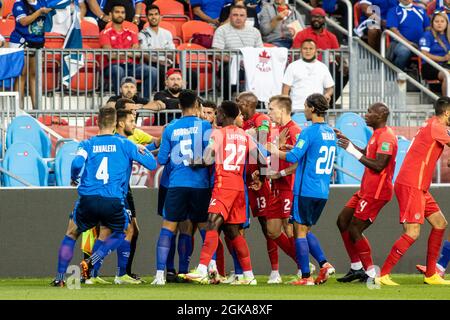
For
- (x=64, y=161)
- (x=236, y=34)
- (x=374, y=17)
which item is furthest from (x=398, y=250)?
(x=374, y=17)

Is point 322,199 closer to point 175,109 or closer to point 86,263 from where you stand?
point 86,263

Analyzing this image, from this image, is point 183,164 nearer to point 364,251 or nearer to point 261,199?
point 261,199

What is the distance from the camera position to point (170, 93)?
20.3m

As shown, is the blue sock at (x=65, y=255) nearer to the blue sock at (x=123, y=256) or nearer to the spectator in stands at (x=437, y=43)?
the blue sock at (x=123, y=256)

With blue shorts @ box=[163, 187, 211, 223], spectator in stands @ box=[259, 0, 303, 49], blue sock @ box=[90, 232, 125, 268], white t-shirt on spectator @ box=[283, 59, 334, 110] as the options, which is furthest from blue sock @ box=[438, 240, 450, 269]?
spectator in stands @ box=[259, 0, 303, 49]

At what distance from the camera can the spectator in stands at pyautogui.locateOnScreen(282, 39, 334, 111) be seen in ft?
68.2

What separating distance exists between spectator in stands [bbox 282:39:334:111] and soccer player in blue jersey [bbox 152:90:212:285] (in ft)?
16.7

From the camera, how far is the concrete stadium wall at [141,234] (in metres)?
18.2

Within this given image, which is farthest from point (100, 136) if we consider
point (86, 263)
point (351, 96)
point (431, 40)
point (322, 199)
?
point (431, 40)

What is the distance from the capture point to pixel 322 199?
1566 centimetres

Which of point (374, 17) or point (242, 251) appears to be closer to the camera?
point (242, 251)

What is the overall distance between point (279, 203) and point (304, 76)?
4.74 m

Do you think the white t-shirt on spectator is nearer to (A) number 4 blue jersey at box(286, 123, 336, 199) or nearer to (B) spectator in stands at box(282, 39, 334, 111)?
(B) spectator in stands at box(282, 39, 334, 111)

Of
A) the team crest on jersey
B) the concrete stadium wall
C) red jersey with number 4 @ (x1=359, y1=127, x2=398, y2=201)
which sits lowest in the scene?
the concrete stadium wall
